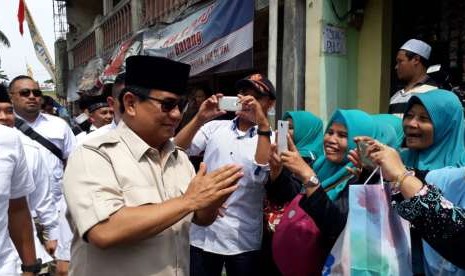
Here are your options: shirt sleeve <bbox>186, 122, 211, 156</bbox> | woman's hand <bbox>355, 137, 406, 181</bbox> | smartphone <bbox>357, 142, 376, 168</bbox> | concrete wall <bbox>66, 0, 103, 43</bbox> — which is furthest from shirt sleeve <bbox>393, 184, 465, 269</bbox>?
concrete wall <bbox>66, 0, 103, 43</bbox>

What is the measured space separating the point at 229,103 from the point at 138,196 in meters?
1.30

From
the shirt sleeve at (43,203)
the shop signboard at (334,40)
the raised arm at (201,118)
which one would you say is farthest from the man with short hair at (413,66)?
the shirt sleeve at (43,203)

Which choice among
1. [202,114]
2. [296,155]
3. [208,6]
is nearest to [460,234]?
[296,155]

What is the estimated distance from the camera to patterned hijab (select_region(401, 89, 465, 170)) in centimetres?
225

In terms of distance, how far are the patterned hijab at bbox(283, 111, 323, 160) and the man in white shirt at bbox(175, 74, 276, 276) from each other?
0.36m

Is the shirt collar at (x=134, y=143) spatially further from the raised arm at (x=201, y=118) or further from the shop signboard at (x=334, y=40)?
the shop signboard at (x=334, y=40)

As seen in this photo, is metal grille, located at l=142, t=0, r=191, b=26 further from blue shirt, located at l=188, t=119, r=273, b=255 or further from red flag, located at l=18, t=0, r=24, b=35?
red flag, located at l=18, t=0, r=24, b=35

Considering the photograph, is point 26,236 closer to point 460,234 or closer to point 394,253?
point 394,253

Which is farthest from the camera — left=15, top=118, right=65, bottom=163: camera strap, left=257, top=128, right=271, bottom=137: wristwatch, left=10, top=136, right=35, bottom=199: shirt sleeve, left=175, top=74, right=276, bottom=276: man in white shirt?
left=15, top=118, right=65, bottom=163: camera strap

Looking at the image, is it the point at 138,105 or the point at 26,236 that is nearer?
the point at 138,105

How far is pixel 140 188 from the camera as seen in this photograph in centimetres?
169

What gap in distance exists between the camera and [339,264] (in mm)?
2082

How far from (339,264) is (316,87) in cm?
364

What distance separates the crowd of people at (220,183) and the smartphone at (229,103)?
3cm
